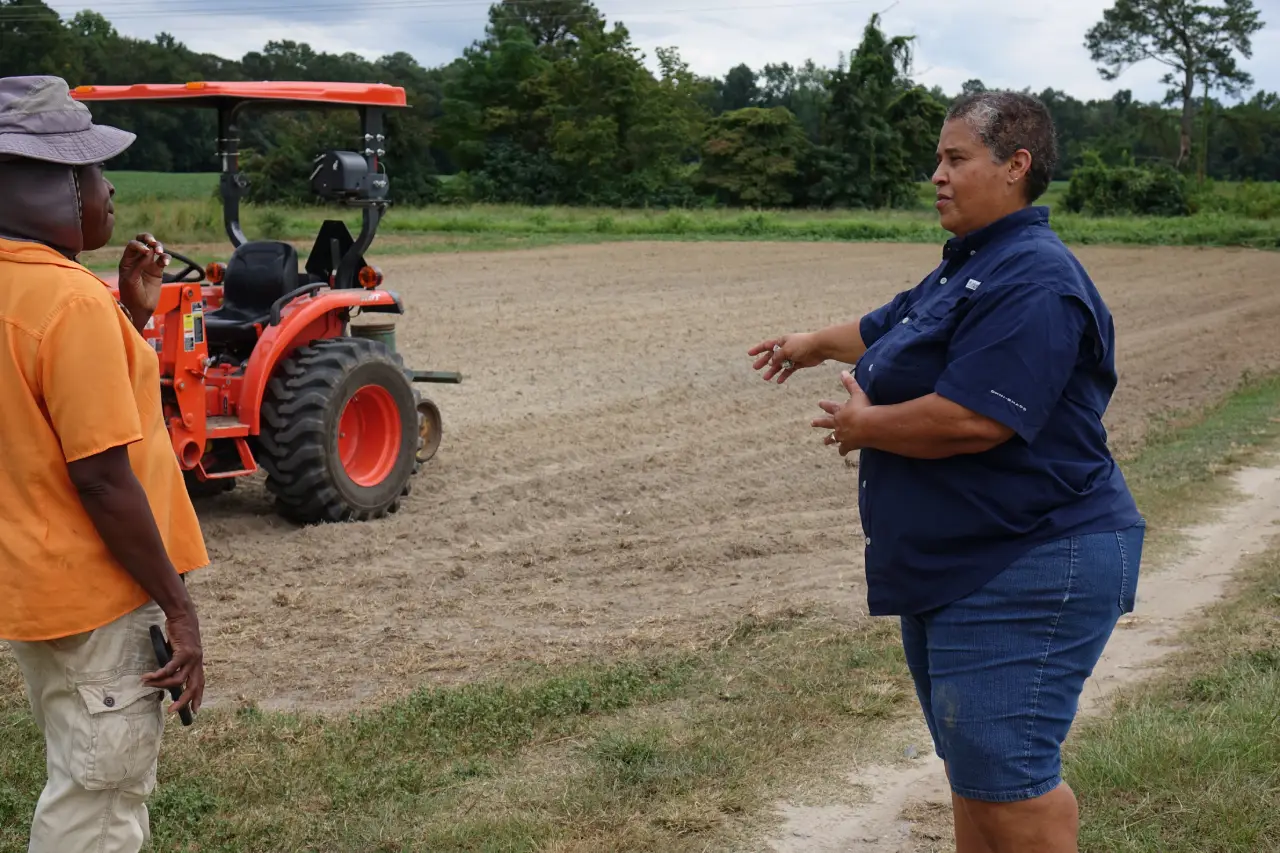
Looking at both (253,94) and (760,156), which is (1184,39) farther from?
(253,94)

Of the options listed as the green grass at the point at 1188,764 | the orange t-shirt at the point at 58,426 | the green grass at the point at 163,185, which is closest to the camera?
the orange t-shirt at the point at 58,426

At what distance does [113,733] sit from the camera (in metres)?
2.54

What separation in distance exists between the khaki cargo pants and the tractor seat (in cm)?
485

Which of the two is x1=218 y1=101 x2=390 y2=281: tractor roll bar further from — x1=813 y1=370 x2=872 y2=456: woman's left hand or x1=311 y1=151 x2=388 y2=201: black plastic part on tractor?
x1=813 y1=370 x2=872 y2=456: woman's left hand

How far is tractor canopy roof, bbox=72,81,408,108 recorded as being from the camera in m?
7.15

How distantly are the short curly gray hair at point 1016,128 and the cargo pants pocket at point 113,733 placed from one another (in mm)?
1904

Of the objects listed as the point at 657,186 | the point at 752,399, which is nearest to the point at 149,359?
the point at 752,399

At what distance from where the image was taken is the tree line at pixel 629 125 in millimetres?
49219

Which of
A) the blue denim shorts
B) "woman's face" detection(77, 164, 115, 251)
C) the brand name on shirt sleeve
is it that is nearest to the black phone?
"woman's face" detection(77, 164, 115, 251)

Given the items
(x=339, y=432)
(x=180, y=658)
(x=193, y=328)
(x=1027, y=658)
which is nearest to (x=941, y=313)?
(x=1027, y=658)

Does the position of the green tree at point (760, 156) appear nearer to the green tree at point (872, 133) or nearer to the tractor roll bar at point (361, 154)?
the green tree at point (872, 133)

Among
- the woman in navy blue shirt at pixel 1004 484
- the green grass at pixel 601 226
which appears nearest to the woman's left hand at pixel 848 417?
the woman in navy blue shirt at pixel 1004 484

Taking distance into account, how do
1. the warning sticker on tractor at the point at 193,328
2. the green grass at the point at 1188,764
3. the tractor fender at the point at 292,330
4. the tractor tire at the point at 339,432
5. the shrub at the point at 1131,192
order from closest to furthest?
the green grass at the point at 1188,764
the warning sticker on tractor at the point at 193,328
the tractor fender at the point at 292,330
the tractor tire at the point at 339,432
the shrub at the point at 1131,192

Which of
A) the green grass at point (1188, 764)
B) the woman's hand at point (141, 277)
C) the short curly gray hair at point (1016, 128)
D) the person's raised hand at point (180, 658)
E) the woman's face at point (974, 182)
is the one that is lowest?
the green grass at point (1188, 764)
